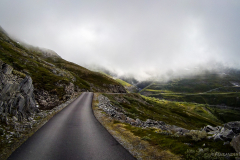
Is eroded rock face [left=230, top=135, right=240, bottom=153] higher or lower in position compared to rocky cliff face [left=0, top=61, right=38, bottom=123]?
higher

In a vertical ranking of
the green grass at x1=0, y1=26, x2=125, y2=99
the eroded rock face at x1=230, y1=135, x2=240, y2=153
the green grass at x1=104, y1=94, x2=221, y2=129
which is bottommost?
the green grass at x1=104, y1=94, x2=221, y2=129

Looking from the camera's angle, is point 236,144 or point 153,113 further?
point 153,113

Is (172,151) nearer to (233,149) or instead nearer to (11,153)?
(233,149)

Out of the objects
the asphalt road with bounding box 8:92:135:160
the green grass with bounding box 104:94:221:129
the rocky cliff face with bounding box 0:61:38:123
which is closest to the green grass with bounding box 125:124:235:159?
the asphalt road with bounding box 8:92:135:160

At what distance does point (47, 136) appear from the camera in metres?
14.0

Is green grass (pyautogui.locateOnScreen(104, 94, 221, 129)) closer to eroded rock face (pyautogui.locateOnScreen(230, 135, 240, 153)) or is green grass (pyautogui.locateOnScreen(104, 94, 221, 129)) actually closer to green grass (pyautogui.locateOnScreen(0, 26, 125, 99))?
green grass (pyautogui.locateOnScreen(0, 26, 125, 99))

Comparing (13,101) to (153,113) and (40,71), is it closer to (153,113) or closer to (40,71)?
(40,71)

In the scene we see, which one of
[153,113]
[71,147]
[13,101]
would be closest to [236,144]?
[71,147]

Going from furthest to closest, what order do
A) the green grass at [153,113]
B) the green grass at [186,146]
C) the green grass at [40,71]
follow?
1. the green grass at [153,113]
2. the green grass at [40,71]
3. the green grass at [186,146]

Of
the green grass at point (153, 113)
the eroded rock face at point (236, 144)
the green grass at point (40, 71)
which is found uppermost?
the green grass at point (40, 71)

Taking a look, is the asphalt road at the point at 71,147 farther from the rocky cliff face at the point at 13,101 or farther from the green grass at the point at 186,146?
the rocky cliff face at the point at 13,101

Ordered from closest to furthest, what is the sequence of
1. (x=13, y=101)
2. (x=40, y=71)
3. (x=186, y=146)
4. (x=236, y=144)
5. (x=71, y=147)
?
(x=236, y=144)
(x=186, y=146)
(x=71, y=147)
(x=13, y=101)
(x=40, y=71)

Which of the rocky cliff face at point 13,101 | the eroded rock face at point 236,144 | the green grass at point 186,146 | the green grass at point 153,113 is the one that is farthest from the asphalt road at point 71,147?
the green grass at point 153,113

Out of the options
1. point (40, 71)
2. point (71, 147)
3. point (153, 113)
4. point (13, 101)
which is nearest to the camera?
point (71, 147)
